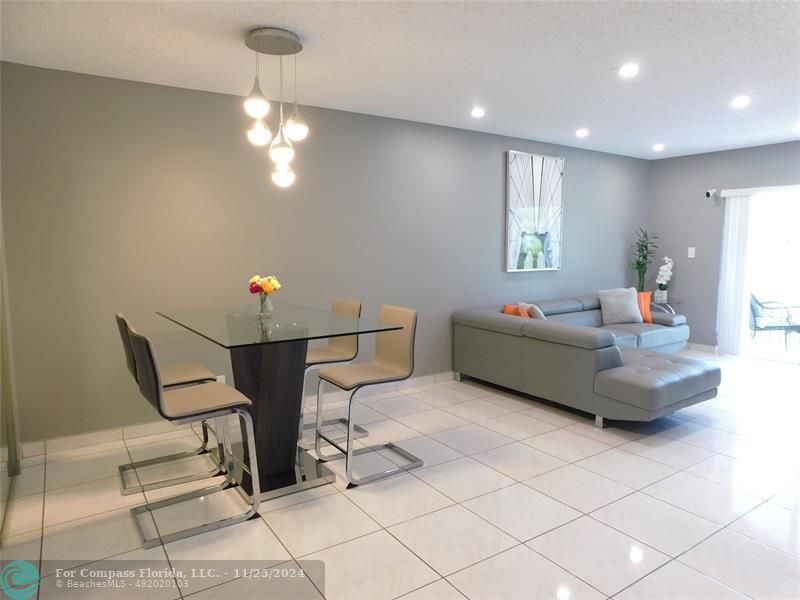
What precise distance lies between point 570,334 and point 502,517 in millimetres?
1839


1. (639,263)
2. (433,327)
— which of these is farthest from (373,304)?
(639,263)

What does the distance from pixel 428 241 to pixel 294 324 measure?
2272 millimetres

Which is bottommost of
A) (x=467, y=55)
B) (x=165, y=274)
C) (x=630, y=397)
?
(x=630, y=397)

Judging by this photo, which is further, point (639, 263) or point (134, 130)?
point (639, 263)

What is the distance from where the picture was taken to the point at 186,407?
8.05ft

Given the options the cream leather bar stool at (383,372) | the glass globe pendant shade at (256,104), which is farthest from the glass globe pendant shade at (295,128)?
the cream leather bar stool at (383,372)

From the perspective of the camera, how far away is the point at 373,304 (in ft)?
15.2

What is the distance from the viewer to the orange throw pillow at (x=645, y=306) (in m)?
6.14

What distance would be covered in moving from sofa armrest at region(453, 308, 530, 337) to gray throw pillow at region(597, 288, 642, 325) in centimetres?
171

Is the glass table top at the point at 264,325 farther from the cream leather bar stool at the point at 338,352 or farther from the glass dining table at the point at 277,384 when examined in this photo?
the cream leather bar stool at the point at 338,352

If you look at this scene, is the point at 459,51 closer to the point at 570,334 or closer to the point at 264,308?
the point at 264,308

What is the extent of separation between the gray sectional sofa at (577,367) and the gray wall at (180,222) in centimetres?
42

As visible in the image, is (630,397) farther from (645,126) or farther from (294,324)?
(645,126)

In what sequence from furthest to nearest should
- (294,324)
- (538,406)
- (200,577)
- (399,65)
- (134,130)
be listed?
(538,406), (134,130), (399,65), (294,324), (200,577)
